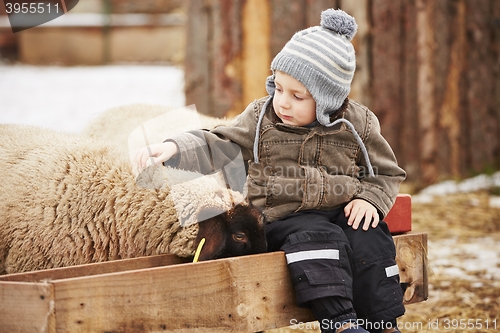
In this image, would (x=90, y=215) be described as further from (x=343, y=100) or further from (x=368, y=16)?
(x=368, y=16)

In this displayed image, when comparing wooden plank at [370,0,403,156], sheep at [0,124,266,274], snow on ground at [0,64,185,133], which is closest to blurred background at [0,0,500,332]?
wooden plank at [370,0,403,156]

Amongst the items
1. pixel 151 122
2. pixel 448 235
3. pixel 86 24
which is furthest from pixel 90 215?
pixel 86 24

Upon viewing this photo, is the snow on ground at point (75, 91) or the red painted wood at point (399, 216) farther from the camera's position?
the snow on ground at point (75, 91)

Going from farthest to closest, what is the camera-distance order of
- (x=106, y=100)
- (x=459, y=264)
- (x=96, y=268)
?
(x=106, y=100), (x=459, y=264), (x=96, y=268)

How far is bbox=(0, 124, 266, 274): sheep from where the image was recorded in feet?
8.19

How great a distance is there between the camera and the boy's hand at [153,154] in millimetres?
2584

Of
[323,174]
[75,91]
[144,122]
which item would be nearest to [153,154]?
[323,174]

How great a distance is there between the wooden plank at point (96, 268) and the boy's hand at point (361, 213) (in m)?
0.76

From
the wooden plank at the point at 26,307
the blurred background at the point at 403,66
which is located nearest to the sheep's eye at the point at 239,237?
the wooden plank at the point at 26,307

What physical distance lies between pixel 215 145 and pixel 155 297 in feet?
2.82

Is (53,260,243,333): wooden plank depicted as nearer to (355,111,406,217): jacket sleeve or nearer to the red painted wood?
(355,111,406,217): jacket sleeve

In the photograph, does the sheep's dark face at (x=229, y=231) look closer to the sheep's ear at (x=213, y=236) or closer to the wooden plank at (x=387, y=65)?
the sheep's ear at (x=213, y=236)

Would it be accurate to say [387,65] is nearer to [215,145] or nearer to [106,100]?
[215,145]

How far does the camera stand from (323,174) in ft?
9.18
